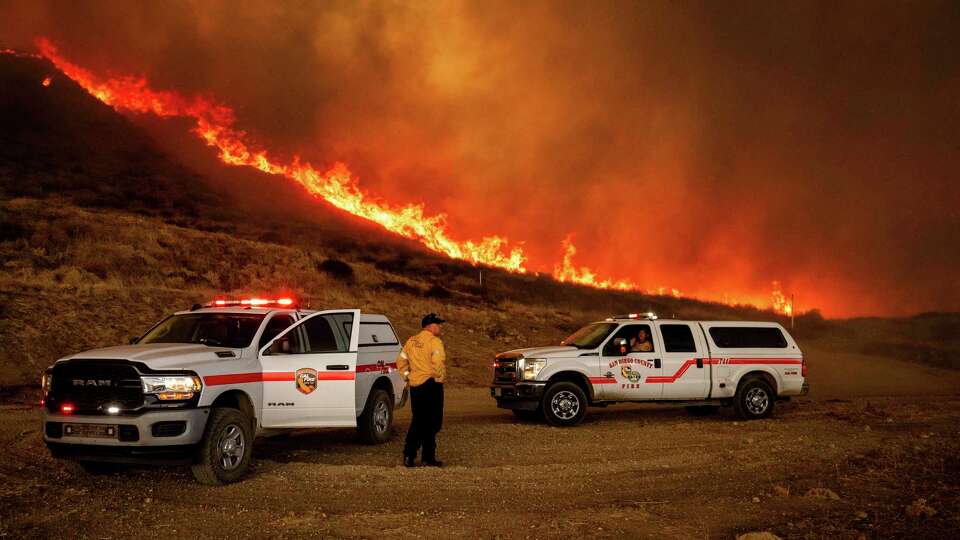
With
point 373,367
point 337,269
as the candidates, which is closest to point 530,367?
point 373,367

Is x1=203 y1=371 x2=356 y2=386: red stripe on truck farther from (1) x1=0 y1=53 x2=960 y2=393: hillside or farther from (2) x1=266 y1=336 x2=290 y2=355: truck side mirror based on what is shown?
(1) x1=0 y1=53 x2=960 y2=393: hillside

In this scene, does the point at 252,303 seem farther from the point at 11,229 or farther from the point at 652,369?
the point at 11,229

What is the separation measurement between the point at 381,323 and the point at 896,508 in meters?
7.64

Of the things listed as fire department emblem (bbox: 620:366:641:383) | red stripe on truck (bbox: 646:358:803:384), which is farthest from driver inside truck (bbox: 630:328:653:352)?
red stripe on truck (bbox: 646:358:803:384)

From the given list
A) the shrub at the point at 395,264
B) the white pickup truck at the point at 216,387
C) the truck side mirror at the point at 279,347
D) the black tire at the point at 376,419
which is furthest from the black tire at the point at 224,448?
the shrub at the point at 395,264

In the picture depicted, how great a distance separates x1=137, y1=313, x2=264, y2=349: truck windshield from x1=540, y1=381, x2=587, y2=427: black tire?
5.91m

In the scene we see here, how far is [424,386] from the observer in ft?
33.0

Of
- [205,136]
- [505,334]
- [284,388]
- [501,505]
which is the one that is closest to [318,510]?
[501,505]

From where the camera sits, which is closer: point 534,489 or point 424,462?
point 534,489

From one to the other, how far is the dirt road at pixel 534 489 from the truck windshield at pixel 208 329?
1.66 m

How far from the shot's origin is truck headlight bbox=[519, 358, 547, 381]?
565 inches

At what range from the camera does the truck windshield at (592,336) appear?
15.0m

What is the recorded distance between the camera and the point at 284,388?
1009 centimetres

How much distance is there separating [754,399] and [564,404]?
4.07m
